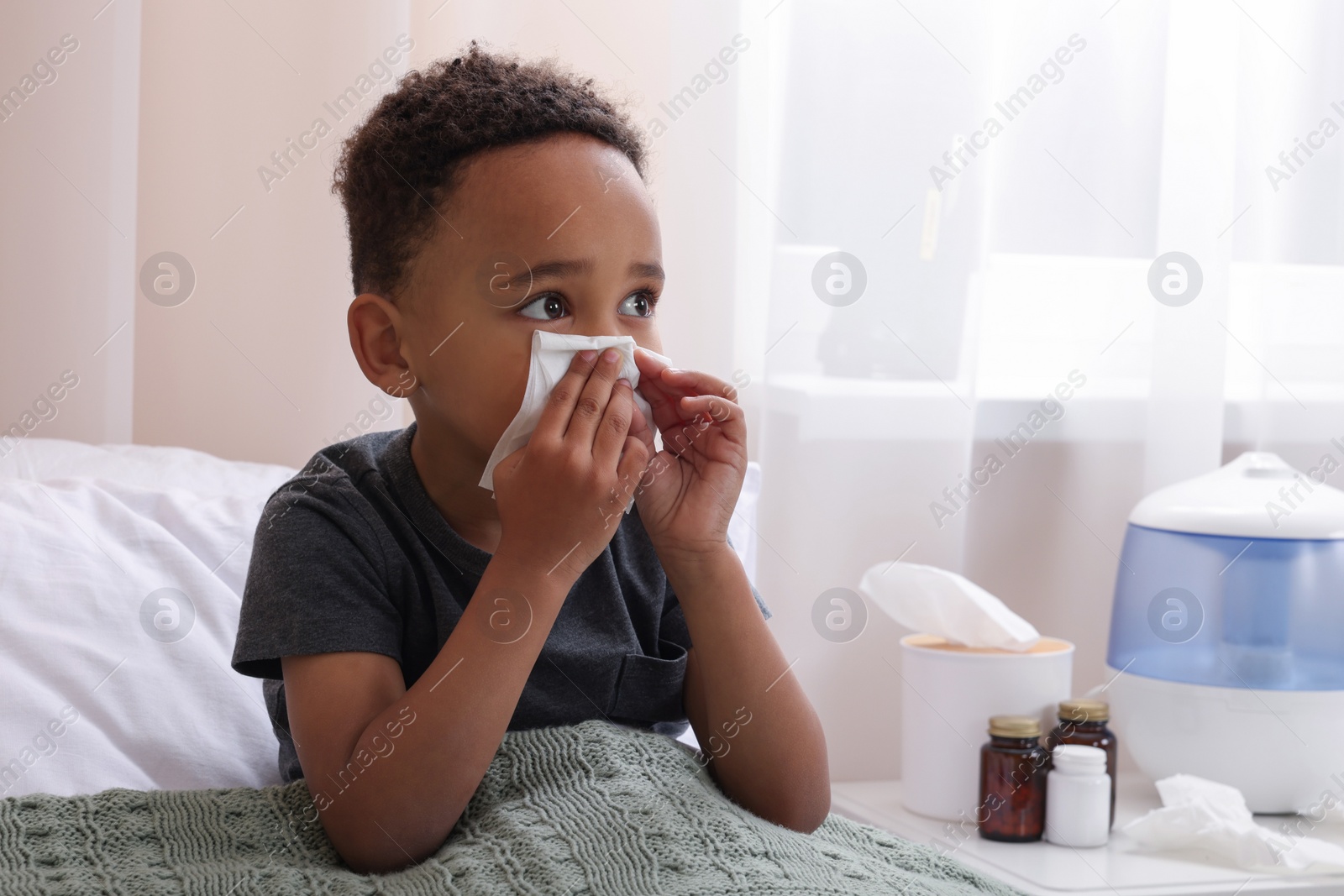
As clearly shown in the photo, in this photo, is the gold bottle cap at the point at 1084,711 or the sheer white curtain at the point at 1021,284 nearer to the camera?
the gold bottle cap at the point at 1084,711

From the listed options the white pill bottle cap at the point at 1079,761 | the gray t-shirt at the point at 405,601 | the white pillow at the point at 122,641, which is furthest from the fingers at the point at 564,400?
the white pill bottle cap at the point at 1079,761

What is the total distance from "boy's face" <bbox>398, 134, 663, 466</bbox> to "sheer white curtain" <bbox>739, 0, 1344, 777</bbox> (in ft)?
2.55

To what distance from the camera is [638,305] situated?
0.84 m

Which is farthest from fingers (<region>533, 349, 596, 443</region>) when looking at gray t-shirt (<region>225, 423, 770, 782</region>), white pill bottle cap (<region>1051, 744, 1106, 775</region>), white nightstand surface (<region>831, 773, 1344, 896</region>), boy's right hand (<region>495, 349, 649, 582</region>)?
white pill bottle cap (<region>1051, 744, 1106, 775</region>)

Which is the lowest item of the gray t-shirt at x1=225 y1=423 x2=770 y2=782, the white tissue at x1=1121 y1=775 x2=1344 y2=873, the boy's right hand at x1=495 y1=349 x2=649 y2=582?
the white tissue at x1=1121 y1=775 x2=1344 y2=873

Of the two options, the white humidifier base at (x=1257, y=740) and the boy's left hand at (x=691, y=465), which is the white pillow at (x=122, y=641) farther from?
the white humidifier base at (x=1257, y=740)

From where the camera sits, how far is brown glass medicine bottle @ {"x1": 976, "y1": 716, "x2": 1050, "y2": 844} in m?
1.31

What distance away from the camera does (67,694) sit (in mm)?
949

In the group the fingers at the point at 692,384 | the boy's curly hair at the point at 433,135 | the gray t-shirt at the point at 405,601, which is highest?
the boy's curly hair at the point at 433,135

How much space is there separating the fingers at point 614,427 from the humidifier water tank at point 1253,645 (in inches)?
35.5

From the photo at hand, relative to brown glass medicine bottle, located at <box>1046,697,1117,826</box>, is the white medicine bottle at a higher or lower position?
lower

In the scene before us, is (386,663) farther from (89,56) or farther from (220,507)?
(89,56)

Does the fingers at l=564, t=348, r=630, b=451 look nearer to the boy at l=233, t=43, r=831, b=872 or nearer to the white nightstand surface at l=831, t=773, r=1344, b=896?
the boy at l=233, t=43, r=831, b=872

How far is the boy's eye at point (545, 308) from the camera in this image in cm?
79
